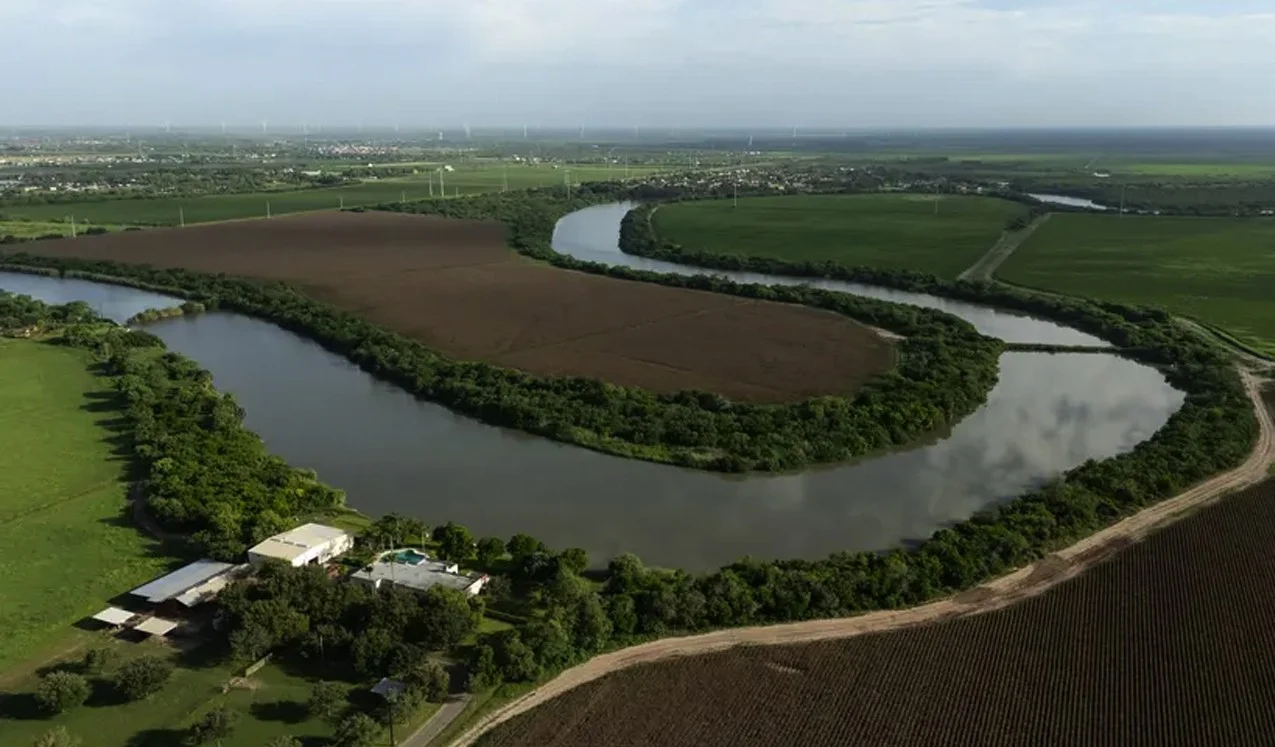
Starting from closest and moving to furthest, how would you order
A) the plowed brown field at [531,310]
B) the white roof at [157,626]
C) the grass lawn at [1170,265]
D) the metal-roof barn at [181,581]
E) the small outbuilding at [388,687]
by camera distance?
1. the small outbuilding at [388,687]
2. the white roof at [157,626]
3. the metal-roof barn at [181,581]
4. the plowed brown field at [531,310]
5. the grass lawn at [1170,265]

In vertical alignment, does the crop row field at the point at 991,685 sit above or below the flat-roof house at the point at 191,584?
below

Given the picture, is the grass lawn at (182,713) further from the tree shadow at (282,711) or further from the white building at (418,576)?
the white building at (418,576)

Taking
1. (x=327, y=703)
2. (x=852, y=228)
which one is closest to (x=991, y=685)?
(x=327, y=703)

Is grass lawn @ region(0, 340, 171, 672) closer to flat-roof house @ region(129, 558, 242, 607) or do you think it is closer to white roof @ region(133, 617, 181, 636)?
Result: flat-roof house @ region(129, 558, 242, 607)

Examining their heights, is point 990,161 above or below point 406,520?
above

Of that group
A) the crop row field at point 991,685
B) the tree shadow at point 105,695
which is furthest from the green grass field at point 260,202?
the crop row field at point 991,685

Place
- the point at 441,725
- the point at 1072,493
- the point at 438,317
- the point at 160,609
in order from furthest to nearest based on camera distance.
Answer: the point at 438,317 < the point at 1072,493 < the point at 160,609 < the point at 441,725

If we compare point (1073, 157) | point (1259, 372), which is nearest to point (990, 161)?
point (1073, 157)

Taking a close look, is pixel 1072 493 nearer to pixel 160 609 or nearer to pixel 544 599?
pixel 544 599
